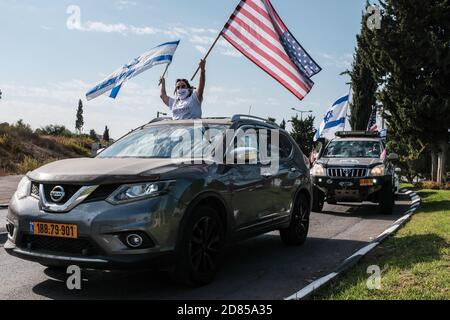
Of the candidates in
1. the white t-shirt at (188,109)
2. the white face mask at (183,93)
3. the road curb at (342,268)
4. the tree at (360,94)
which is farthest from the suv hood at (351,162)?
the tree at (360,94)

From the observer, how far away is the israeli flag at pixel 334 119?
819 inches

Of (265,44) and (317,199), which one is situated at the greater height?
(265,44)

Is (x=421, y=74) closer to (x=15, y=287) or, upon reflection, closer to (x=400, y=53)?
(x=400, y=53)

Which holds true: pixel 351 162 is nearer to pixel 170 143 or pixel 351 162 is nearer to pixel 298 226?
pixel 298 226

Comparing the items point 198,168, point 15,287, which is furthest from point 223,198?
point 15,287

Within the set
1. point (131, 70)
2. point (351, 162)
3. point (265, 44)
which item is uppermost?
point (265, 44)

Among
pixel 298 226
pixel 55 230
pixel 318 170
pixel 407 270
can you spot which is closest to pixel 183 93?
pixel 298 226

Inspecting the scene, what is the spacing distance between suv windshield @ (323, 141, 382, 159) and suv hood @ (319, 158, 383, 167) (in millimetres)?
436

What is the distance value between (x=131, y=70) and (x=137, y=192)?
20.7ft

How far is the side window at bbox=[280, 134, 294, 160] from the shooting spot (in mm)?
7316

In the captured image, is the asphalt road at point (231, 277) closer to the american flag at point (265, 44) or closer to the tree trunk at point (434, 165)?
the american flag at point (265, 44)

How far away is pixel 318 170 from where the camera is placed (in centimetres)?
1239

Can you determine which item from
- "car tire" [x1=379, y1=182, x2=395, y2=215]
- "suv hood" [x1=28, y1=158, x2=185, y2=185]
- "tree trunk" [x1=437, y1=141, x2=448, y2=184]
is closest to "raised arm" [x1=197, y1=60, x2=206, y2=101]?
"suv hood" [x1=28, y1=158, x2=185, y2=185]
